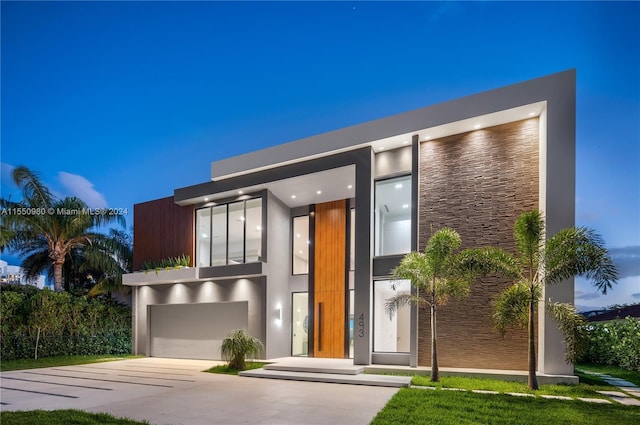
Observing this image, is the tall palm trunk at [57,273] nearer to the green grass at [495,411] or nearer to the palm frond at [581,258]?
the green grass at [495,411]

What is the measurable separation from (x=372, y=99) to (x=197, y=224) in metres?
83.5

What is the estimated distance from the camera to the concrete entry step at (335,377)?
913 centimetres

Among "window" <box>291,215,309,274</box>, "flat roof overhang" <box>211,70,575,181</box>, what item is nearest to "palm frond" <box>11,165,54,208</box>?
"flat roof overhang" <box>211,70,575,181</box>

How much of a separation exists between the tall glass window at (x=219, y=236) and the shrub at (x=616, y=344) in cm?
1202

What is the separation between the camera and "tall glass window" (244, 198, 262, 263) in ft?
49.9

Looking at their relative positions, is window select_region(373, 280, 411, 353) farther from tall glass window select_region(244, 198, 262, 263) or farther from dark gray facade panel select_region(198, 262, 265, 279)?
tall glass window select_region(244, 198, 262, 263)

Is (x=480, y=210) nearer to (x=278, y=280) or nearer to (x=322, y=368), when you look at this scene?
(x=322, y=368)

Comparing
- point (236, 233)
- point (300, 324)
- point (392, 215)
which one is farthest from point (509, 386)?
point (236, 233)

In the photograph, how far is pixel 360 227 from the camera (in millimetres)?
12297

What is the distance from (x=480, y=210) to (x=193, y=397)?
808cm

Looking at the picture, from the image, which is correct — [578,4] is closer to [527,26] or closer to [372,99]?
[527,26]

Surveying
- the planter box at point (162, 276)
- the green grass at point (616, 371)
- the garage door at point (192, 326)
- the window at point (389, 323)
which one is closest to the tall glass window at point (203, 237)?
the planter box at point (162, 276)

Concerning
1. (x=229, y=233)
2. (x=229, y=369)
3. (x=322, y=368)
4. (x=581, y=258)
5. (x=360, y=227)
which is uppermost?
(x=360, y=227)

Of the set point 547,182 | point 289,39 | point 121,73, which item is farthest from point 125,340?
point 121,73
